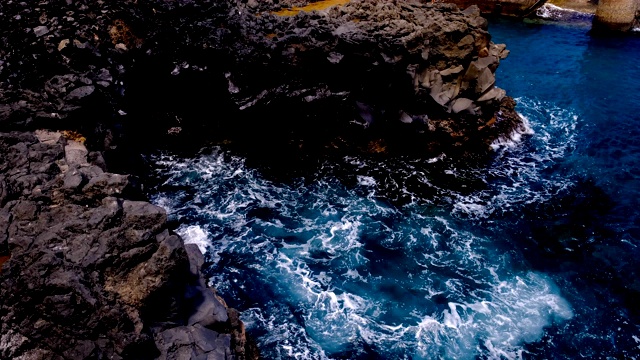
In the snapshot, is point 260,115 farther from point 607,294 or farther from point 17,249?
point 607,294

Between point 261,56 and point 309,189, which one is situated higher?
point 261,56

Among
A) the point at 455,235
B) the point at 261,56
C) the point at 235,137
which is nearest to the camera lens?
the point at 455,235

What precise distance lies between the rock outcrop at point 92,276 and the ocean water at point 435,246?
3260mm

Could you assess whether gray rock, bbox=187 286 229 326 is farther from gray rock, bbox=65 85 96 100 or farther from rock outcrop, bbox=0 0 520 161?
rock outcrop, bbox=0 0 520 161

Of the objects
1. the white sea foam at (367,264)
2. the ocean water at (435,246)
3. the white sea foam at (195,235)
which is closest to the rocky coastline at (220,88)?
the white sea foam at (195,235)

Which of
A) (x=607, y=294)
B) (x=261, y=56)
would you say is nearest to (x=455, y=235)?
(x=607, y=294)

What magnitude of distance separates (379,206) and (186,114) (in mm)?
9932

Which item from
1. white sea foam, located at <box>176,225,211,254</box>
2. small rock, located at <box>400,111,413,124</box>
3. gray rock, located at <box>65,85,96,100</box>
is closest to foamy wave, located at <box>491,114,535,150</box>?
small rock, located at <box>400,111,413,124</box>

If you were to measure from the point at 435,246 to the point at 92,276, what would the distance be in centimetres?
1031

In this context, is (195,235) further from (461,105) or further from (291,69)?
(461,105)

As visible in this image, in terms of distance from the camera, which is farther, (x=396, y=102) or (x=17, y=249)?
(x=396, y=102)

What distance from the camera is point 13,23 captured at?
1427 centimetres

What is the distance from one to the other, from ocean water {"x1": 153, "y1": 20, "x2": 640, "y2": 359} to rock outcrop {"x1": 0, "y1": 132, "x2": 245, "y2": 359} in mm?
3260

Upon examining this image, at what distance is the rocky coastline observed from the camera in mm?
9805
